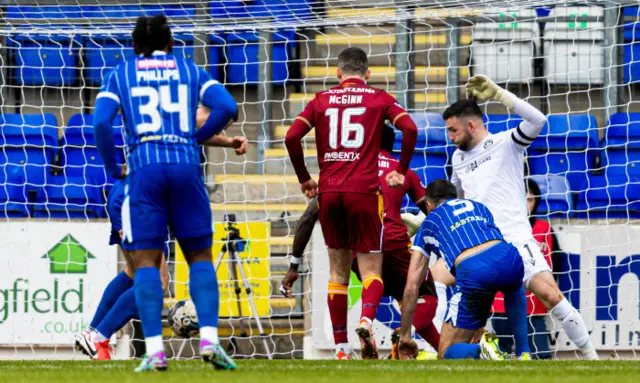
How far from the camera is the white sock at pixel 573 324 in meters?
8.08

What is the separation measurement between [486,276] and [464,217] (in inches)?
15.1

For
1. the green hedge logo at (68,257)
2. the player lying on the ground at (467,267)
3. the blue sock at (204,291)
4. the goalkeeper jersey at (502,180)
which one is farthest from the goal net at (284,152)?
the blue sock at (204,291)

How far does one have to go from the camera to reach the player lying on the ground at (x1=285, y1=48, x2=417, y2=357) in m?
7.69

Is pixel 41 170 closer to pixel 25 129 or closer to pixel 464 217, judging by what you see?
pixel 25 129

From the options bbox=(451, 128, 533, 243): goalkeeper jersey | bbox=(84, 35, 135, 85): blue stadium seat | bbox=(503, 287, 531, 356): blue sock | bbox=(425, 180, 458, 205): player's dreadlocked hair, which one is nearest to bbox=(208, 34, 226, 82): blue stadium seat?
bbox=(84, 35, 135, 85): blue stadium seat

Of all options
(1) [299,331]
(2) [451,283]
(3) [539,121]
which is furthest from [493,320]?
(3) [539,121]

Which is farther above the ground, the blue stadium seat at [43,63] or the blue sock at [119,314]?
the blue stadium seat at [43,63]

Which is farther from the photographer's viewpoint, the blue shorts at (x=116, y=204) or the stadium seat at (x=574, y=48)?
the stadium seat at (x=574, y=48)

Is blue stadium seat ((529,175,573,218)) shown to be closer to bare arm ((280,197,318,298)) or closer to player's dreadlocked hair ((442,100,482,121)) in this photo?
player's dreadlocked hair ((442,100,482,121))

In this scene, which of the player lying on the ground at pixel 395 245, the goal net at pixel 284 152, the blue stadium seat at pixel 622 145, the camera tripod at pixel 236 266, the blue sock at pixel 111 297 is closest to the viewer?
the blue sock at pixel 111 297

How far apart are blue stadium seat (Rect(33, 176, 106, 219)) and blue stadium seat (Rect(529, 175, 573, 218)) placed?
4.22 meters

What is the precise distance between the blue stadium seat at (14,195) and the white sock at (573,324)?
5708mm

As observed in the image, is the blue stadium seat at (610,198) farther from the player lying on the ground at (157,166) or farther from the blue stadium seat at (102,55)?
the player lying on the ground at (157,166)

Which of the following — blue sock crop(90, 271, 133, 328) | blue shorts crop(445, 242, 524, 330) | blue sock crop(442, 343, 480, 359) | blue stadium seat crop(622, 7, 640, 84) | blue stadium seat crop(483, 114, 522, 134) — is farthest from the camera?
blue stadium seat crop(622, 7, 640, 84)
